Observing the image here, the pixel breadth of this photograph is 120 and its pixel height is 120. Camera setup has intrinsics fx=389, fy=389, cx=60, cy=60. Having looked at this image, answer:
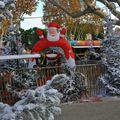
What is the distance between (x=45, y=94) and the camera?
459 cm

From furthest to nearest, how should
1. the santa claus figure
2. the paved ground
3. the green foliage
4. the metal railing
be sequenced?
the green foliage, the santa claus figure, the metal railing, the paved ground

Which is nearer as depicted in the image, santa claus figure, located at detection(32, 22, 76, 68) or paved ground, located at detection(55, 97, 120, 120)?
paved ground, located at detection(55, 97, 120, 120)

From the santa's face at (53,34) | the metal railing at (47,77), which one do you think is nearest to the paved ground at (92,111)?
the metal railing at (47,77)

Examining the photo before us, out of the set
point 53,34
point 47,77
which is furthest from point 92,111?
point 53,34

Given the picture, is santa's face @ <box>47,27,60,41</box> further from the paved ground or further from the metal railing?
the paved ground

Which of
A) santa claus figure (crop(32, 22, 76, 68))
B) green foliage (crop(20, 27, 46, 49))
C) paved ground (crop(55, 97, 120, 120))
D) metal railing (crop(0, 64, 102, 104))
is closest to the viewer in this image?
paved ground (crop(55, 97, 120, 120))

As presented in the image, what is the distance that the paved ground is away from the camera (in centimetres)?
830

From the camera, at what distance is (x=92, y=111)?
9.05 m

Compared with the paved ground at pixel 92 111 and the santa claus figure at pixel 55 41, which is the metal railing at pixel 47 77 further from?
the santa claus figure at pixel 55 41

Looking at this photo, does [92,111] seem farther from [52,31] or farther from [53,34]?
[53,34]

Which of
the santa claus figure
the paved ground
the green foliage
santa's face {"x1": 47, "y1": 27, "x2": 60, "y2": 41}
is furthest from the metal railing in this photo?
the green foliage

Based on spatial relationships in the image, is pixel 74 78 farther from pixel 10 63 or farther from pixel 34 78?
pixel 10 63

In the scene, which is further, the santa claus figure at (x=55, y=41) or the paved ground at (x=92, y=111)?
the santa claus figure at (x=55, y=41)

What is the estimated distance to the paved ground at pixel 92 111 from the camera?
27.2 ft
